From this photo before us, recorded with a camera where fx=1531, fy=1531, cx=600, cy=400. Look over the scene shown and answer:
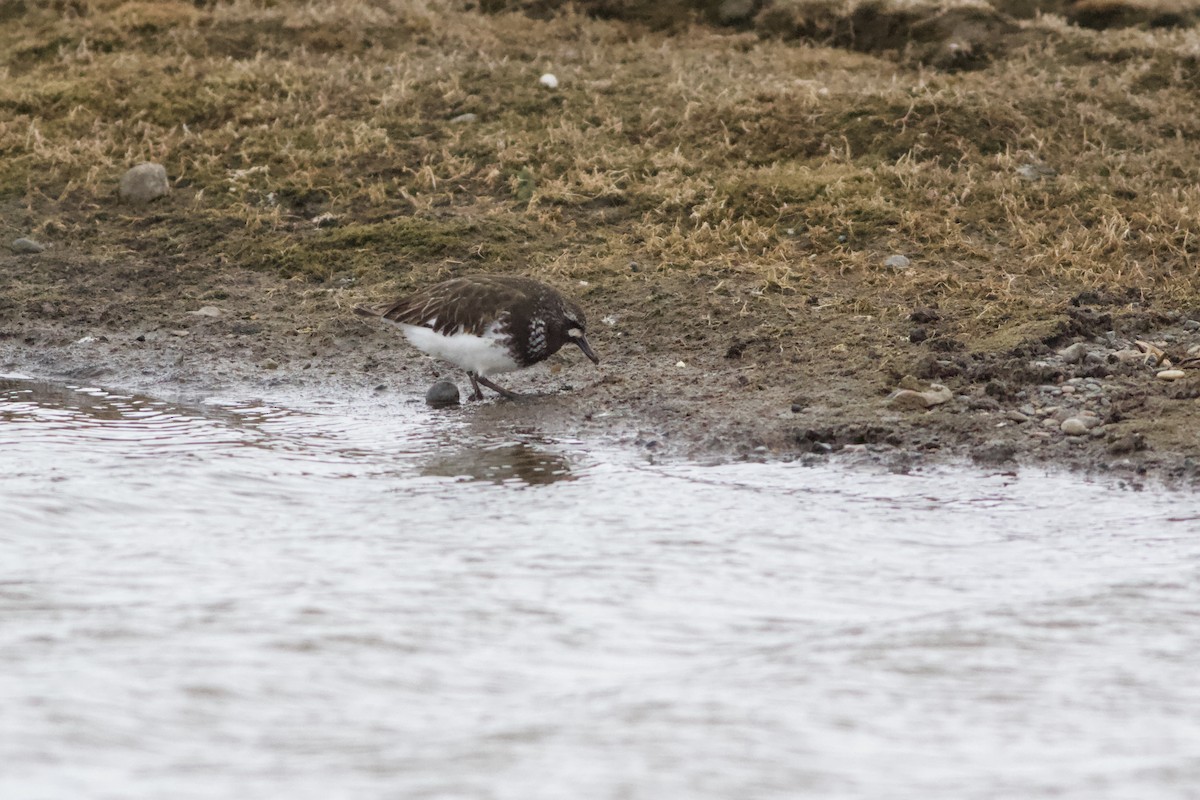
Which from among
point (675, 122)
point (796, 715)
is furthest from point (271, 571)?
point (675, 122)

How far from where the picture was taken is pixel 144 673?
4926 mm

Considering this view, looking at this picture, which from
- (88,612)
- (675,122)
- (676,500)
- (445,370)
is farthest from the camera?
(675,122)

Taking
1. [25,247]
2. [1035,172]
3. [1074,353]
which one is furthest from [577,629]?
[25,247]

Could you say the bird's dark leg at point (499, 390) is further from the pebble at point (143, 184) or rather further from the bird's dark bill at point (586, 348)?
the pebble at point (143, 184)

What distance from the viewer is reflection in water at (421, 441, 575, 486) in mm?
7594

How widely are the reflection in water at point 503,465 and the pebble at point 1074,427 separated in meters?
2.55

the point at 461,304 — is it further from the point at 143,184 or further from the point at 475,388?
the point at 143,184

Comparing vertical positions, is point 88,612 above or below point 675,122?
below

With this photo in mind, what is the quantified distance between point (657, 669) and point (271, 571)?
1765 mm

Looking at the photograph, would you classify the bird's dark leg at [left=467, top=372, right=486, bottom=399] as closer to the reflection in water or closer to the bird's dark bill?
the bird's dark bill

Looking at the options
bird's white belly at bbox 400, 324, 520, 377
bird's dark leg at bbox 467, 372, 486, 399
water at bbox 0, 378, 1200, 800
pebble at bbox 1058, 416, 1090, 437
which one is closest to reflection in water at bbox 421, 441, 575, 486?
water at bbox 0, 378, 1200, 800

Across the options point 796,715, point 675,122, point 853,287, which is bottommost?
point 796,715

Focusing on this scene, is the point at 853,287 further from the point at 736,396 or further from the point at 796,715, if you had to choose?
the point at 796,715

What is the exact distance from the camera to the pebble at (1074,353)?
28.4 feet
